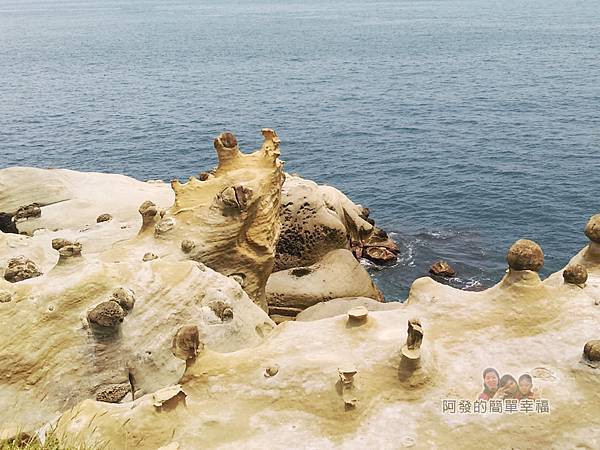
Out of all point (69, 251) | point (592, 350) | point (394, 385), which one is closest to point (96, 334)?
point (69, 251)

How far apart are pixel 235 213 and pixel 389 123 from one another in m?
58.7

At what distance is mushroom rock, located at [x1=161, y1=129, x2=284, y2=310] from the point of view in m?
22.3

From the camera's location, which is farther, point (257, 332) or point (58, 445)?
point (257, 332)

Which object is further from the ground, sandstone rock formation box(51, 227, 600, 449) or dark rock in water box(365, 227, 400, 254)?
sandstone rock formation box(51, 227, 600, 449)

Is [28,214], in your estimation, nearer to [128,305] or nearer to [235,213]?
[235,213]

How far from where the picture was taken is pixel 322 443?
1182 cm

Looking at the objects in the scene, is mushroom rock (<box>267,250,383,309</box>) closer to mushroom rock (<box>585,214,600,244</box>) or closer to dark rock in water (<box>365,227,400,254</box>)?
dark rock in water (<box>365,227,400,254</box>)

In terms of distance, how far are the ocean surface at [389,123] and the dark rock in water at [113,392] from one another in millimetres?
25273

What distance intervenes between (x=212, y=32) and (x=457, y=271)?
17642cm

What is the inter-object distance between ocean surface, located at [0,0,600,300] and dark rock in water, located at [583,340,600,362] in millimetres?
26554

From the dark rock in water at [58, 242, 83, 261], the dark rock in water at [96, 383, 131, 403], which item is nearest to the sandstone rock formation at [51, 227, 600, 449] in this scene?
the dark rock in water at [96, 383, 131, 403]

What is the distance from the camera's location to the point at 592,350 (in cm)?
1244

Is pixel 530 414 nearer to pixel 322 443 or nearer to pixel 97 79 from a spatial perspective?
pixel 322 443

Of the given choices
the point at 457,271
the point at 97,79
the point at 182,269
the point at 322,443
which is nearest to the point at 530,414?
the point at 322,443
